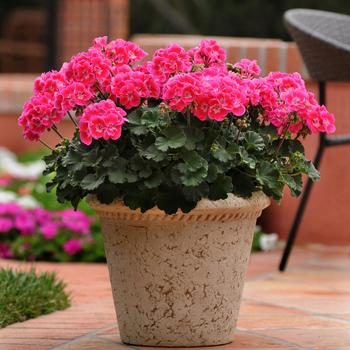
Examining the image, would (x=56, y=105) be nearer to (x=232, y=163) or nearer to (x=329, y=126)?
(x=232, y=163)

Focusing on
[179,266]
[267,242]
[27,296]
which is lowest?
[267,242]

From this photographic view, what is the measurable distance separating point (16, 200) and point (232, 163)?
117 inches

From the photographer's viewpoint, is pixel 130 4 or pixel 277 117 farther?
pixel 130 4

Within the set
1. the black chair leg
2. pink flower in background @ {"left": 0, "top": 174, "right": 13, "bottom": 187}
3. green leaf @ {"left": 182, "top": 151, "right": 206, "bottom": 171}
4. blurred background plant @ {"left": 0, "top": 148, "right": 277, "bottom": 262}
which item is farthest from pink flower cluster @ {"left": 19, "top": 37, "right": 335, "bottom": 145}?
pink flower in background @ {"left": 0, "top": 174, "right": 13, "bottom": 187}

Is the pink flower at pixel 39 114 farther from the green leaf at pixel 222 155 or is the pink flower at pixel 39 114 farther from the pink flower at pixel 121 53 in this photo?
the green leaf at pixel 222 155

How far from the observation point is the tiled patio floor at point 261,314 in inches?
114

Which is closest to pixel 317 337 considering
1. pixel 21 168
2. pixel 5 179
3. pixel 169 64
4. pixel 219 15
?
pixel 169 64

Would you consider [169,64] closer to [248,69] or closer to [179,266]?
[248,69]

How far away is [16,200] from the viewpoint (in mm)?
5434

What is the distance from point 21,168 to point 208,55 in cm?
366

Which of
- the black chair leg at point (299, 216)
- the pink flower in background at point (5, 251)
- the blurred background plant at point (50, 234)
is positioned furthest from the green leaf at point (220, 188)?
the pink flower in background at point (5, 251)

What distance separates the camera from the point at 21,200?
537 centimetres

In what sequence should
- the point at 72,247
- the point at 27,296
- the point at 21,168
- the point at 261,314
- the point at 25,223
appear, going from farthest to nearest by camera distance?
the point at 21,168
the point at 25,223
the point at 72,247
the point at 261,314
the point at 27,296

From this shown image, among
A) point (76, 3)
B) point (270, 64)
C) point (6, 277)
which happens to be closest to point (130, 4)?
point (76, 3)
